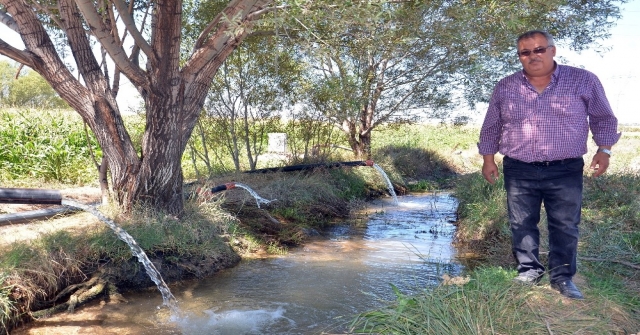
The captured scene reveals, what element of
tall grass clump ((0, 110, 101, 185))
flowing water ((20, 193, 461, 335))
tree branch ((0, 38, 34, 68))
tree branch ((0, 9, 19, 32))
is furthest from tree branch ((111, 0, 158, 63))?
tall grass clump ((0, 110, 101, 185))

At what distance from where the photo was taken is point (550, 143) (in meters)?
3.69

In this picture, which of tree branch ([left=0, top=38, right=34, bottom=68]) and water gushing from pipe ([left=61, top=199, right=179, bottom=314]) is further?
tree branch ([left=0, top=38, right=34, bottom=68])

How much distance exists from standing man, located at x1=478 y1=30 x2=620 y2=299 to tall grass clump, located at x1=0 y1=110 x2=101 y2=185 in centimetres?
788

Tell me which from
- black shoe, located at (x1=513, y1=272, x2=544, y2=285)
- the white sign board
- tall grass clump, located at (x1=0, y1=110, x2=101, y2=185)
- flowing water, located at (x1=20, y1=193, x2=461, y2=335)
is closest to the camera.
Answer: black shoe, located at (x1=513, y1=272, x2=544, y2=285)

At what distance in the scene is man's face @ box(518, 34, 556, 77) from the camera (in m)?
3.72

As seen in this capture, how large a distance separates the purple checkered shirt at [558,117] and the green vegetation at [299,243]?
918 mm

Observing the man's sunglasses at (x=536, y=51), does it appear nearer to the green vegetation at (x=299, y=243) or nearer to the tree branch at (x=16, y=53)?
the green vegetation at (x=299, y=243)

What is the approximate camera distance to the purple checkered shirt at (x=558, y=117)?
369cm

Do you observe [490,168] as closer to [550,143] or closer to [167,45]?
[550,143]

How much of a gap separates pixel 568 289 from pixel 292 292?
2899mm

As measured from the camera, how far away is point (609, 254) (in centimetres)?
524

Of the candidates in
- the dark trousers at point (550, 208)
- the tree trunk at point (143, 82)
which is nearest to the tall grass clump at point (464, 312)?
the dark trousers at point (550, 208)

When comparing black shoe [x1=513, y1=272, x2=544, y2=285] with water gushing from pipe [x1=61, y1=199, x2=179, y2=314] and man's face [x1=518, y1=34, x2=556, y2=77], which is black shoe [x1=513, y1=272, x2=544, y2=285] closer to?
man's face [x1=518, y1=34, x2=556, y2=77]

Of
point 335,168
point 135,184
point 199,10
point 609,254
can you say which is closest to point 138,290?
point 135,184
